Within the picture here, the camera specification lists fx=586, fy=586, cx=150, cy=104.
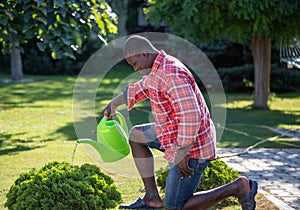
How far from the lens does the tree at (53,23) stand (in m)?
7.73

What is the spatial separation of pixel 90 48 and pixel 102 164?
53.2 ft

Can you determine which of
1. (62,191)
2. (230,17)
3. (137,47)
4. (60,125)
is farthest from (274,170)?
(60,125)

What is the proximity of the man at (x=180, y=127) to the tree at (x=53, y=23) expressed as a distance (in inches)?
130

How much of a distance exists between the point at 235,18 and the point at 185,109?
751cm

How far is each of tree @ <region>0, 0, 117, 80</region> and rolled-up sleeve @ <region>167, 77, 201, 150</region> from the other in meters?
3.61

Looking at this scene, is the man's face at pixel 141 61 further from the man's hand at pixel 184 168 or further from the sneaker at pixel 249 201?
the sneaker at pixel 249 201

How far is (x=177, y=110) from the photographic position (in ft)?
13.3

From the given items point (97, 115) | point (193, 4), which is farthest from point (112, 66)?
point (193, 4)

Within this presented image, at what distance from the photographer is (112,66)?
2403 centimetres

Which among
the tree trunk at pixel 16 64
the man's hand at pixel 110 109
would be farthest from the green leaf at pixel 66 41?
the tree trunk at pixel 16 64

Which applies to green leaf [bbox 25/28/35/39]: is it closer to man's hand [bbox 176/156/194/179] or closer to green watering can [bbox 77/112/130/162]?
green watering can [bbox 77/112/130/162]

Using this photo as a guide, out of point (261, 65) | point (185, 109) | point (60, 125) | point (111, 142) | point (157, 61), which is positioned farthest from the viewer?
point (261, 65)

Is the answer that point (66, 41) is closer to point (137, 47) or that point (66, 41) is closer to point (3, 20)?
point (3, 20)

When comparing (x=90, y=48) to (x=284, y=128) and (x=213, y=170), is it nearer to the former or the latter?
(x=284, y=128)
